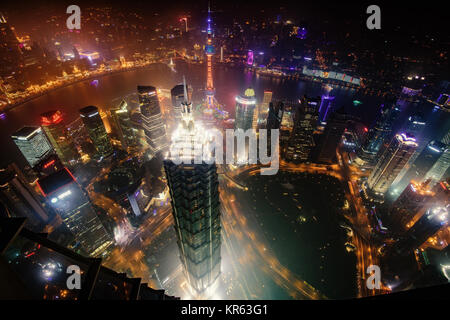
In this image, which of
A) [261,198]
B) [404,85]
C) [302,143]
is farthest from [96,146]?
[404,85]

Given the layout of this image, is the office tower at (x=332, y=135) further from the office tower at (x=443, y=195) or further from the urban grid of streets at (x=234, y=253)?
the office tower at (x=443, y=195)

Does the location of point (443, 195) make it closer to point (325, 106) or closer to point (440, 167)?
point (440, 167)

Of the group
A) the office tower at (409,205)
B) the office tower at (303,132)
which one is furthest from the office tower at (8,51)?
the office tower at (409,205)

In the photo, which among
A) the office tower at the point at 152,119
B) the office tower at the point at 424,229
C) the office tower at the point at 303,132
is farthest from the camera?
the office tower at the point at 152,119

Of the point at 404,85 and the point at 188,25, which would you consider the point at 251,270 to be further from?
the point at 188,25

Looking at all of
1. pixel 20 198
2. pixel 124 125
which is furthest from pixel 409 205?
pixel 20 198

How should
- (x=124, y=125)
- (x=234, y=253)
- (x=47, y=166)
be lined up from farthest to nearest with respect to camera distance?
(x=124, y=125) → (x=47, y=166) → (x=234, y=253)
